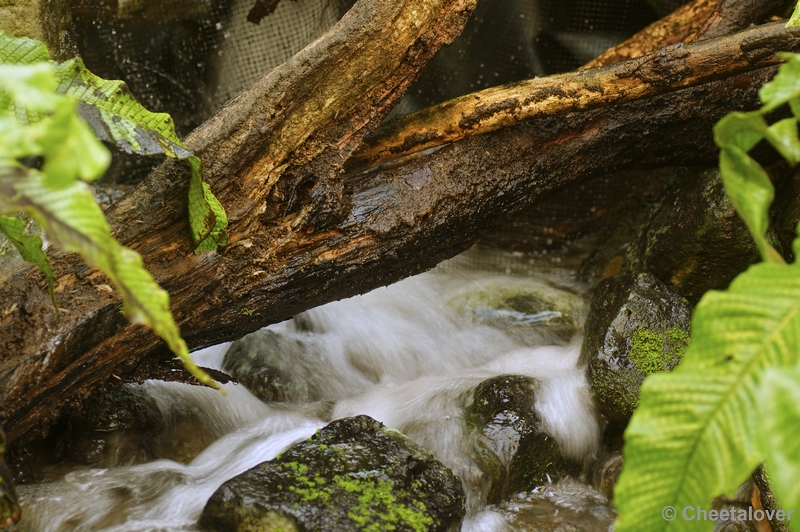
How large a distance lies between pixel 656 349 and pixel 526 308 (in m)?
1.16

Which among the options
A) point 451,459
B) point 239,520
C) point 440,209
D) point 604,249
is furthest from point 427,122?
point 604,249

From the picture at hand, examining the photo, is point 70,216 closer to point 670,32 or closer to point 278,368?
point 278,368

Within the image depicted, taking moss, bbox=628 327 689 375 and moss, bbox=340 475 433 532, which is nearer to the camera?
moss, bbox=340 475 433 532

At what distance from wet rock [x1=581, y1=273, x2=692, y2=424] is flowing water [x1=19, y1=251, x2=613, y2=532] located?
0.51ft

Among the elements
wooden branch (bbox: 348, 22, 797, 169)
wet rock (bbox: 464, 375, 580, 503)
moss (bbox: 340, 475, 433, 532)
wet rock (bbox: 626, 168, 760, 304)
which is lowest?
wet rock (bbox: 464, 375, 580, 503)

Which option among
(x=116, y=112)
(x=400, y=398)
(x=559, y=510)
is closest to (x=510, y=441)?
(x=559, y=510)

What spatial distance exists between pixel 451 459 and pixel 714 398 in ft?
6.22

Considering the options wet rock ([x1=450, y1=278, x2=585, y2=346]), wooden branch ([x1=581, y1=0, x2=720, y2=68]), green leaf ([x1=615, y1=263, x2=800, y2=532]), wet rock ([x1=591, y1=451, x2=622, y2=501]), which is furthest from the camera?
wet rock ([x1=450, y1=278, x2=585, y2=346])

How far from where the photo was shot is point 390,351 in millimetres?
3682

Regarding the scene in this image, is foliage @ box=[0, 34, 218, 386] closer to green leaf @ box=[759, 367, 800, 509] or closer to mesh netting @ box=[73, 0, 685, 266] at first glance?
green leaf @ box=[759, 367, 800, 509]

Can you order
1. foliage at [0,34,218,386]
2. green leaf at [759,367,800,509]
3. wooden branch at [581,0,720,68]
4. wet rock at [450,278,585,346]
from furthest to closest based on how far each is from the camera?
1. wet rock at [450,278,585,346]
2. wooden branch at [581,0,720,68]
3. foliage at [0,34,218,386]
4. green leaf at [759,367,800,509]

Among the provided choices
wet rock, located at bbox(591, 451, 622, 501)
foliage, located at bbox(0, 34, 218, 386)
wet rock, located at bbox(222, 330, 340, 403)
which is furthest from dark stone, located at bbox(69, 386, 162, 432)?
wet rock, located at bbox(591, 451, 622, 501)

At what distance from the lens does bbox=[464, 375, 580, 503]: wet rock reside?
105 inches

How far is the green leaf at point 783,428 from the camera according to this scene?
0.69m
